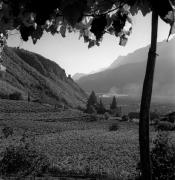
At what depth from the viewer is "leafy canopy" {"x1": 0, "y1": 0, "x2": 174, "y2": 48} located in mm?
2002

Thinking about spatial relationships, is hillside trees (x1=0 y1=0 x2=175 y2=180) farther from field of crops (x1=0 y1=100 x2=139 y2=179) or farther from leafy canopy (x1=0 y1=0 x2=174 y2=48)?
field of crops (x1=0 y1=100 x2=139 y2=179)

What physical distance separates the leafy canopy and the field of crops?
14.0m

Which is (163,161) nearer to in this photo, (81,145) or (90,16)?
(90,16)

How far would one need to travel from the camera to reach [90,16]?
3031mm

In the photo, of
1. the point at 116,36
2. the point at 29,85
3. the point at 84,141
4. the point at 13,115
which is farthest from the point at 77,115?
the point at 116,36

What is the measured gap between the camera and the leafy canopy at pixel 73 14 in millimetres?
2002

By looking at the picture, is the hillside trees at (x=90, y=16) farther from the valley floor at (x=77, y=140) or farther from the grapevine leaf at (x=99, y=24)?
the valley floor at (x=77, y=140)

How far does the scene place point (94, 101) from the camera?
550 ft

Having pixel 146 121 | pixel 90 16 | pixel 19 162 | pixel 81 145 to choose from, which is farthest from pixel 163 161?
pixel 81 145

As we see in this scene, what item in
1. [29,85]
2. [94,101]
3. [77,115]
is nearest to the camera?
[77,115]

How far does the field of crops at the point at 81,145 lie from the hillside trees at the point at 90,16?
13.9 m

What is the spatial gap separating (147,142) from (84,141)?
186 ft

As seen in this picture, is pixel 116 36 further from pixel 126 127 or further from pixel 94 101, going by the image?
pixel 94 101

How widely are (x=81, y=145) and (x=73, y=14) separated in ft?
173
